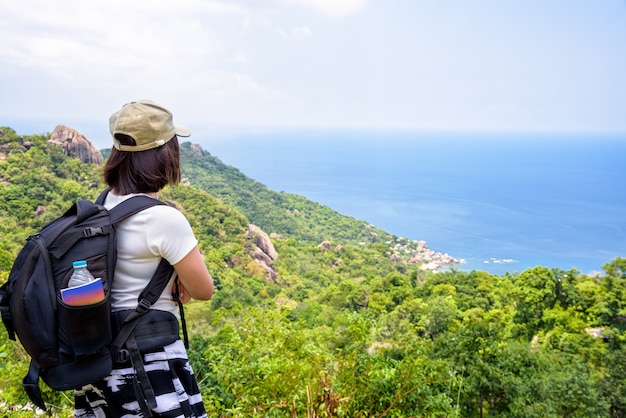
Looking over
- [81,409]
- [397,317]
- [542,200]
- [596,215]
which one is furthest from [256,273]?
[542,200]

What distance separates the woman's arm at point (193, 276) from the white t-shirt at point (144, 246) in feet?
0.06

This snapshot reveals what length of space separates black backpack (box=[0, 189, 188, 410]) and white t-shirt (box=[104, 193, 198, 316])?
2 cm

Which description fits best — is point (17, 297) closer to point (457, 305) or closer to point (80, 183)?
point (457, 305)

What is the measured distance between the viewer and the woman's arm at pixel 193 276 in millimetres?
935

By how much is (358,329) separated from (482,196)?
240ft

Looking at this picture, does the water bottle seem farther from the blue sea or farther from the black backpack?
the blue sea

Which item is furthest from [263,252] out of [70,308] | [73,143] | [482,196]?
[482,196]

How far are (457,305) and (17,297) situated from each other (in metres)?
17.7

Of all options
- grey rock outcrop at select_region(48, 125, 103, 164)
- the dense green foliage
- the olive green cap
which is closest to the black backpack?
the olive green cap

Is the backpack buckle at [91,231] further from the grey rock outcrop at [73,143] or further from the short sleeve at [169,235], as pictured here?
the grey rock outcrop at [73,143]

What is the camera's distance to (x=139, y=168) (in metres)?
0.98

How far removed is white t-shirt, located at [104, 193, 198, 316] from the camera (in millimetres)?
902

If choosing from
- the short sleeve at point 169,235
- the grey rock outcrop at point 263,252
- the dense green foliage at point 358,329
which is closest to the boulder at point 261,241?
the grey rock outcrop at point 263,252

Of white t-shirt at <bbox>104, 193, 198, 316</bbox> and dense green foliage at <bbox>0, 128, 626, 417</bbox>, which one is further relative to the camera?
dense green foliage at <bbox>0, 128, 626, 417</bbox>
